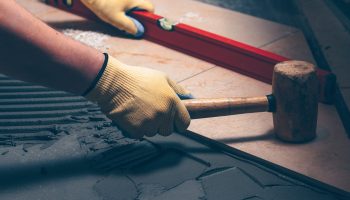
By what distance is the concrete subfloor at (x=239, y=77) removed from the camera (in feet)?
5.98

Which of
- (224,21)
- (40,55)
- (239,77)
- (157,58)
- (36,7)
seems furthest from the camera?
(36,7)

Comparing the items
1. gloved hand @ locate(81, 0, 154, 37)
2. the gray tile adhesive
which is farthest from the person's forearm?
gloved hand @ locate(81, 0, 154, 37)

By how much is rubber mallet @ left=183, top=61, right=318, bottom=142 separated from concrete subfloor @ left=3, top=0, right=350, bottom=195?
82 millimetres

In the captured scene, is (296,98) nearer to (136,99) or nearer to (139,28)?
(136,99)

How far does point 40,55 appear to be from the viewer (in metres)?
1.57

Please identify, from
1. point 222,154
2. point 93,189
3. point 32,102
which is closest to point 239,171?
point 222,154

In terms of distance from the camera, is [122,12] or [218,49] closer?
[218,49]

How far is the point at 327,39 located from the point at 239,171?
48.9 inches

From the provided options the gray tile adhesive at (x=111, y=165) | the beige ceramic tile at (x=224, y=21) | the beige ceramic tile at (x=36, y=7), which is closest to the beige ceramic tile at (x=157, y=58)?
the beige ceramic tile at (x=224, y=21)

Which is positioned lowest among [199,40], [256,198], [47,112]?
[256,198]

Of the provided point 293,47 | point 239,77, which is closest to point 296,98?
point 239,77

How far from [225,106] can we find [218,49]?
71 centimetres

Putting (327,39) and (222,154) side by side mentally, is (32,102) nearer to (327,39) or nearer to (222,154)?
(222,154)

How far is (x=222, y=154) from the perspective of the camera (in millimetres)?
1859
